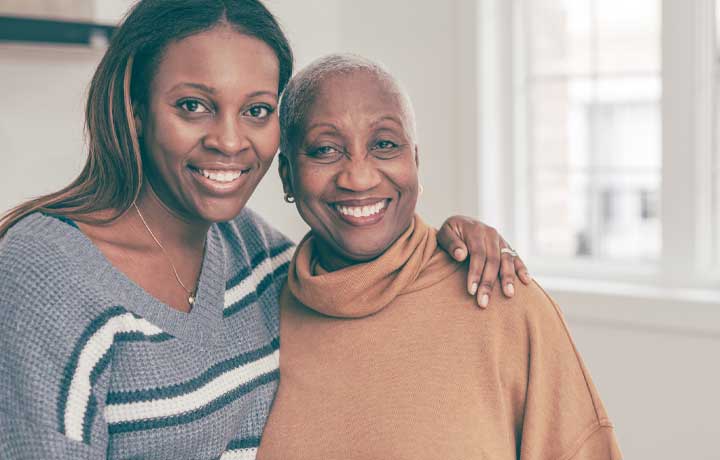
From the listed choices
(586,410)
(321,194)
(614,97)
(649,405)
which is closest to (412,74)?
(614,97)

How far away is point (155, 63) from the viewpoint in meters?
1.32

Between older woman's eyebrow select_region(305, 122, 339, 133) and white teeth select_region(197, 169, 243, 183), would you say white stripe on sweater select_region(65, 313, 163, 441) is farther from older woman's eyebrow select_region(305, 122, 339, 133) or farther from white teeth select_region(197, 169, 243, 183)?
older woman's eyebrow select_region(305, 122, 339, 133)

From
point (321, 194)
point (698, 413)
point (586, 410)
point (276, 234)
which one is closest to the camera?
point (586, 410)

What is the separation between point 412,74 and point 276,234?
66.8 inches

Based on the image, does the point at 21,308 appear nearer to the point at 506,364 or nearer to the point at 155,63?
the point at 155,63

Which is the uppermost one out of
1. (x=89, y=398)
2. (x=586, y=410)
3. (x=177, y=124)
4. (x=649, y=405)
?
(x=177, y=124)

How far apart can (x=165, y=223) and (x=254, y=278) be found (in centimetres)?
22

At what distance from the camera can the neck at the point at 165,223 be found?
55.6 inches

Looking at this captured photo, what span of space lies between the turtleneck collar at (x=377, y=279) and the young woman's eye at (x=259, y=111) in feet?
0.96

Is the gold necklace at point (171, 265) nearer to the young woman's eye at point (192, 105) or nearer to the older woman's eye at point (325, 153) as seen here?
the young woman's eye at point (192, 105)

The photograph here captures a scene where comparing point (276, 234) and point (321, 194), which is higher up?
point (321, 194)

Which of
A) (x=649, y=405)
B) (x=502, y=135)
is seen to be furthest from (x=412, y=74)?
(x=649, y=405)

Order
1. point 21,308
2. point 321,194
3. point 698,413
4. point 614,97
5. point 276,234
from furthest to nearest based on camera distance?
point 614,97 → point 698,413 → point 276,234 → point 321,194 → point 21,308

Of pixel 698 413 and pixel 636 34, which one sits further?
pixel 636 34
